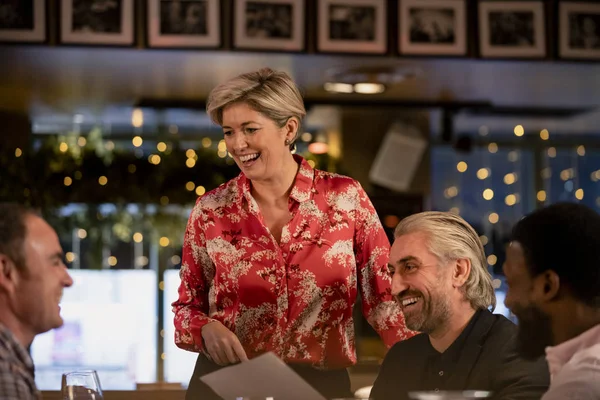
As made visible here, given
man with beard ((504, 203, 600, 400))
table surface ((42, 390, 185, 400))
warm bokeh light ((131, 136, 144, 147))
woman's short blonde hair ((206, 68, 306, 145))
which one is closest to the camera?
man with beard ((504, 203, 600, 400))

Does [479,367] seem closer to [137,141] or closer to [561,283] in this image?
[561,283]

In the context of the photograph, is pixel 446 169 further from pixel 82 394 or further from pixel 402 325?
pixel 82 394

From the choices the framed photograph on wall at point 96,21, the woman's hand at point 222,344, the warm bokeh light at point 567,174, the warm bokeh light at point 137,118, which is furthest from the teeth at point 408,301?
the warm bokeh light at point 567,174

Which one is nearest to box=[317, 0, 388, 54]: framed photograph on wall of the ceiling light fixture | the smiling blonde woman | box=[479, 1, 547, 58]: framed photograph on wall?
box=[479, 1, 547, 58]: framed photograph on wall

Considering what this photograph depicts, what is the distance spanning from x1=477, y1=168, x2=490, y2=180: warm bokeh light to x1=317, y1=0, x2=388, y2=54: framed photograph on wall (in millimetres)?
3968

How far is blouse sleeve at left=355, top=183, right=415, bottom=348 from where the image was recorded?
2.41 m

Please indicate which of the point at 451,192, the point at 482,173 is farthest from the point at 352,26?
the point at 482,173

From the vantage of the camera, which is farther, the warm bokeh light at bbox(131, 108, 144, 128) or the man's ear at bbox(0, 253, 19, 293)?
the warm bokeh light at bbox(131, 108, 144, 128)

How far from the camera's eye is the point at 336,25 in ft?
14.6

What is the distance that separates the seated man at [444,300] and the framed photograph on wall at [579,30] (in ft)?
8.95

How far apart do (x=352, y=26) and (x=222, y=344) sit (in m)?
2.62

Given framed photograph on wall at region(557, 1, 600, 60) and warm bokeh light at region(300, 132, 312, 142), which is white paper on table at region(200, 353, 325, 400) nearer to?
framed photograph on wall at region(557, 1, 600, 60)

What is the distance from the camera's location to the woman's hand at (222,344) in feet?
7.14

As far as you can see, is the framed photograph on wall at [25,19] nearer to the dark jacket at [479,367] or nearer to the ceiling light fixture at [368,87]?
the ceiling light fixture at [368,87]
